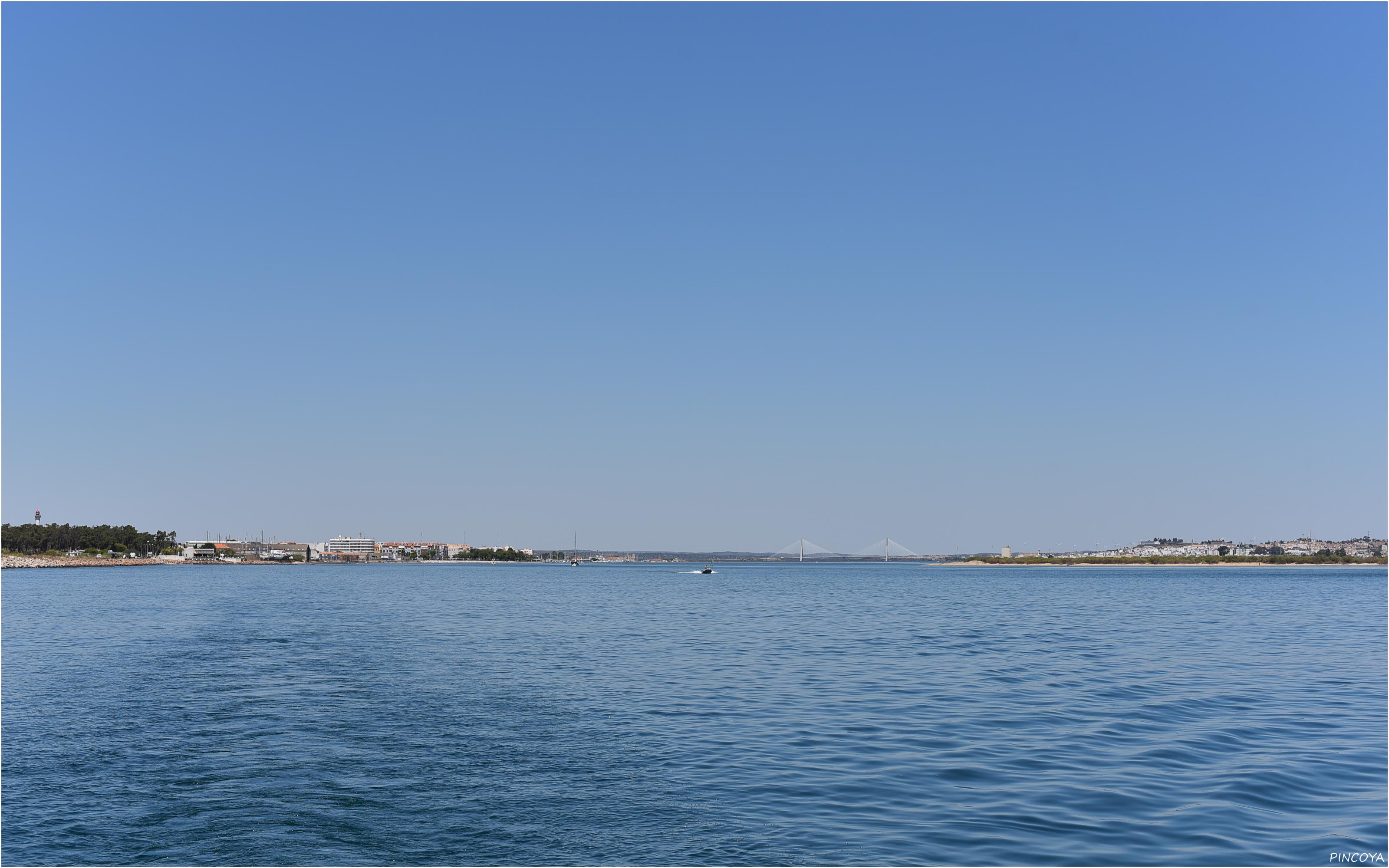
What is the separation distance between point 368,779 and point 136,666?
2217cm

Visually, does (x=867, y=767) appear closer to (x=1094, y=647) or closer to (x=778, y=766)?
(x=778, y=766)

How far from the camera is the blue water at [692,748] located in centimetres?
1358

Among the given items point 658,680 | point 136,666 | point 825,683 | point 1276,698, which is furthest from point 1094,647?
point 136,666

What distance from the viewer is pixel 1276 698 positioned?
1043 inches

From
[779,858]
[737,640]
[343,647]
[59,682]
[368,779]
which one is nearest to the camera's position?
[779,858]

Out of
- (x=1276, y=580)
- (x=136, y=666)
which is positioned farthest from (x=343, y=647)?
(x=1276, y=580)

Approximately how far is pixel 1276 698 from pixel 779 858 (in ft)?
70.0

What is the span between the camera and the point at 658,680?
3058 cm

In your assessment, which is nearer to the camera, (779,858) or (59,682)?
(779,858)

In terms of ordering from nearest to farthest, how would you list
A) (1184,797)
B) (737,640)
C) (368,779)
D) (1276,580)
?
(1184,797), (368,779), (737,640), (1276,580)

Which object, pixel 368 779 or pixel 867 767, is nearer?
pixel 368 779

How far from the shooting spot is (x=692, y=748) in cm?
2000

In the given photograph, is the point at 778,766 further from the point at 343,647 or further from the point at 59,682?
the point at 343,647

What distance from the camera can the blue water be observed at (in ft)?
44.5
